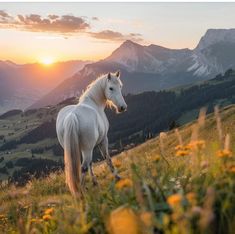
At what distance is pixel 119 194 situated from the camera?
613 cm

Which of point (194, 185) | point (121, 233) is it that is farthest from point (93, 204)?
point (121, 233)

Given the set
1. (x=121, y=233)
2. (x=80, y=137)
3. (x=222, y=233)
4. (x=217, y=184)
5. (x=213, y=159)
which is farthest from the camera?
(x=80, y=137)

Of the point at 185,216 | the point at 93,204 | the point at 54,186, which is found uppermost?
the point at 185,216

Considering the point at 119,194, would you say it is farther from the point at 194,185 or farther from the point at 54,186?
the point at 54,186

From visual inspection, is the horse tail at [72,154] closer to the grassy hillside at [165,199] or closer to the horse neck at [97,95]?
Result: the horse neck at [97,95]

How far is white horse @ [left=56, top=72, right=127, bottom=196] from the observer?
11516 mm

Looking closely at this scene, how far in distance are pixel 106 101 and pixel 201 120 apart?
11.1 metres

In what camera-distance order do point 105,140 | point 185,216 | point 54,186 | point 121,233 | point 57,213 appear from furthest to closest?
point 54,186 < point 105,140 < point 57,213 < point 121,233 < point 185,216

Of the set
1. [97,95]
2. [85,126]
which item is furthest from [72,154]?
[97,95]

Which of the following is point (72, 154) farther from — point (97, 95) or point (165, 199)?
point (165, 199)

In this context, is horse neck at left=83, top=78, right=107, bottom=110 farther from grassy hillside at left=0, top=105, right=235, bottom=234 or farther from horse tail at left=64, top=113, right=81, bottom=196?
grassy hillside at left=0, top=105, right=235, bottom=234

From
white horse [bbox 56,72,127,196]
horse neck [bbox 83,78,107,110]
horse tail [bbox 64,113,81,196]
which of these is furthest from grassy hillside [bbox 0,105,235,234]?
horse neck [bbox 83,78,107,110]

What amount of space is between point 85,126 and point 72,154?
152 cm

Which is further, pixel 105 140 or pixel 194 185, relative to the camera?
pixel 105 140
